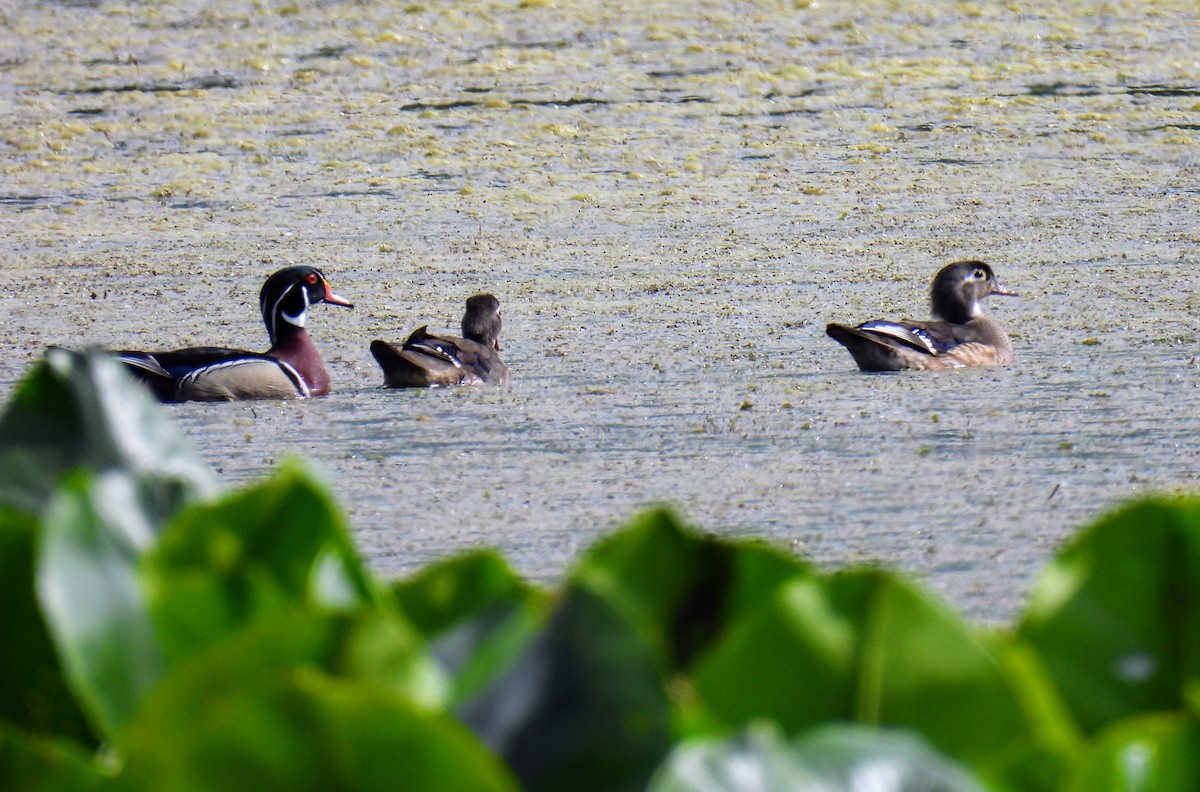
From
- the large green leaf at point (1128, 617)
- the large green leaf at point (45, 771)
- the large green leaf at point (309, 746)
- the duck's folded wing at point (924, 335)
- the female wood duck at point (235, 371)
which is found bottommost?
the duck's folded wing at point (924, 335)

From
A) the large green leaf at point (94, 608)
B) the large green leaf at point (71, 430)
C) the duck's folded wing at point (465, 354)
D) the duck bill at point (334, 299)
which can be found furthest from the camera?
the duck bill at point (334, 299)

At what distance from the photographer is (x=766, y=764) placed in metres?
0.76

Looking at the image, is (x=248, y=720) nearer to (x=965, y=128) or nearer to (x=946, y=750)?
(x=946, y=750)

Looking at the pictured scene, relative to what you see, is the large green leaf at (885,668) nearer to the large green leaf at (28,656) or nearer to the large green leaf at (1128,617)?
the large green leaf at (1128,617)

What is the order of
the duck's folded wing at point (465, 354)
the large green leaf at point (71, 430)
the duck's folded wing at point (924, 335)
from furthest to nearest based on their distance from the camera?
the duck's folded wing at point (924, 335), the duck's folded wing at point (465, 354), the large green leaf at point (71, 430)

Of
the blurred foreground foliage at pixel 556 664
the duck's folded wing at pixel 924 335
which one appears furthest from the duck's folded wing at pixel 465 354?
the blurred foreground foliage at pixel 556 664

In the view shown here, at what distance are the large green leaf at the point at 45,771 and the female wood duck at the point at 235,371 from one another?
5843 mm

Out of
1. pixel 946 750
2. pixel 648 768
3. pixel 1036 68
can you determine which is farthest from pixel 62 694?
pixel 1036 68

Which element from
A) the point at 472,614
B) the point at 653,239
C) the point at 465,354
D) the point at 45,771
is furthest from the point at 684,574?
the point at 653,239

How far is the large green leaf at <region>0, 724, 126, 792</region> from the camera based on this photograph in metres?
0.86

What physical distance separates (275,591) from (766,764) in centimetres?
35

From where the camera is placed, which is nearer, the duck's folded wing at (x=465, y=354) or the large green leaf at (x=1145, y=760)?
the large green leaf at (x=1145, y=760)

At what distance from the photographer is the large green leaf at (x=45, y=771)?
2.81 ft

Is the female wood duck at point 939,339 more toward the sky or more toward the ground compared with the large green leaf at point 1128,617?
more toward the ground
